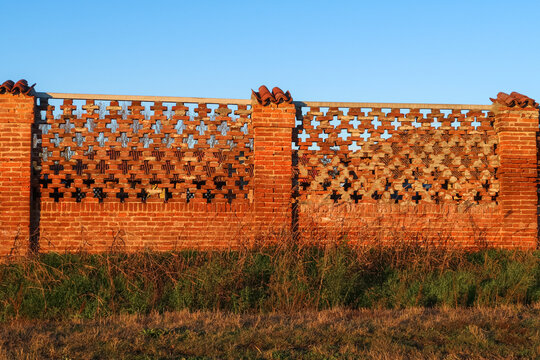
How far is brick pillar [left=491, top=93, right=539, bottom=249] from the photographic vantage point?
31.0 feet

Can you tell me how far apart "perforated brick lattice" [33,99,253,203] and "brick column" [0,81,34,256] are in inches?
10.7

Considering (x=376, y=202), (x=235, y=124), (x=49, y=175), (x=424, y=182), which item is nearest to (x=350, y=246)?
(x=376, y=202)

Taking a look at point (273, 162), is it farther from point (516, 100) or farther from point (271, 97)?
point (516, 100)

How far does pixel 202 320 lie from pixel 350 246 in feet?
10.2

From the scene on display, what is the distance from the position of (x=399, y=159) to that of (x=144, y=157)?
167 inches

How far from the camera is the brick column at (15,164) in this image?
845 centimetres

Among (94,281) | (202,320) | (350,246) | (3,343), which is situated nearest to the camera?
(3,343)

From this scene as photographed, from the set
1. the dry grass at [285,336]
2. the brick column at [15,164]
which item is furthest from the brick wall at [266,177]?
the dry grass at [285,336]

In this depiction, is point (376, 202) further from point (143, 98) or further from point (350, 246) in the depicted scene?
point (143, 98)

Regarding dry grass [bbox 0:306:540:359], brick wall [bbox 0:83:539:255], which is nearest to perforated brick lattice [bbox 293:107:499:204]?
brick wall [bbox 0:83:539:255]

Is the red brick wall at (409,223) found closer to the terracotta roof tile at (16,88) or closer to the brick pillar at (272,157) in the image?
the brick pillar at (272,157)

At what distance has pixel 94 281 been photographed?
267 inches

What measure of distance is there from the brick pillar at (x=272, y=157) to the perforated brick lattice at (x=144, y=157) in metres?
0.22

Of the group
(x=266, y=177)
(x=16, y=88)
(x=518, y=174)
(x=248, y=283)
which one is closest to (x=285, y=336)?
(x=248, y=283)
